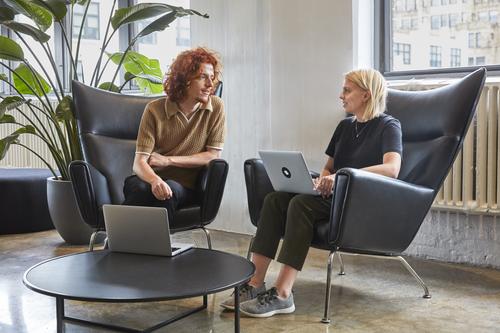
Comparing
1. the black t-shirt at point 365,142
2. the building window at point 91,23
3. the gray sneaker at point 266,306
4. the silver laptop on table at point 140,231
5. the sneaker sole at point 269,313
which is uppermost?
the building window at point 91,23

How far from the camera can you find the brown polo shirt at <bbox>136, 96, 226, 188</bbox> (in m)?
3.36

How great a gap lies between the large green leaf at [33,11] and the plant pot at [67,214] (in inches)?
37.4

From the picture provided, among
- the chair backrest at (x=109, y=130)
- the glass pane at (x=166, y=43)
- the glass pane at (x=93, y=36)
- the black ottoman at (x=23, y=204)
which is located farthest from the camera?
the glass pane at (x=93, y=36)

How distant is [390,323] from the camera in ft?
8.94

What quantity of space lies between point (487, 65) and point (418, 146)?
0.91 meters

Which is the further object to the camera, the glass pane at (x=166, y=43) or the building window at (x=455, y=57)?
the glass pane at (x=166, y=43)

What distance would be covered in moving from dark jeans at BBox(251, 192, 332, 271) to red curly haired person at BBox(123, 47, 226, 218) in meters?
0.51

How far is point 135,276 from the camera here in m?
2.22

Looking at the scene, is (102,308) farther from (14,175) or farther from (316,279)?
(14,175)

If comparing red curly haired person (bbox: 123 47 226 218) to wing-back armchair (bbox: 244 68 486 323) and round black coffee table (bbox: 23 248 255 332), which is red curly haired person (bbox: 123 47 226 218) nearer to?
wing-back armchair (bbox: 244 68 486 323)

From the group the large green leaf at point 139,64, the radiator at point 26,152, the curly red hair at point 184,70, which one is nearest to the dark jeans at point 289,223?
the curly red hair at point 184,70

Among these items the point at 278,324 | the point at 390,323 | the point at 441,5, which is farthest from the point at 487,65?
the point at 278,324

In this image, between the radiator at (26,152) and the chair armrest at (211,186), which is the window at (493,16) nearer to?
the chair armrest at (211,186)

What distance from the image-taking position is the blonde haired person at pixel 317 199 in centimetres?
280
